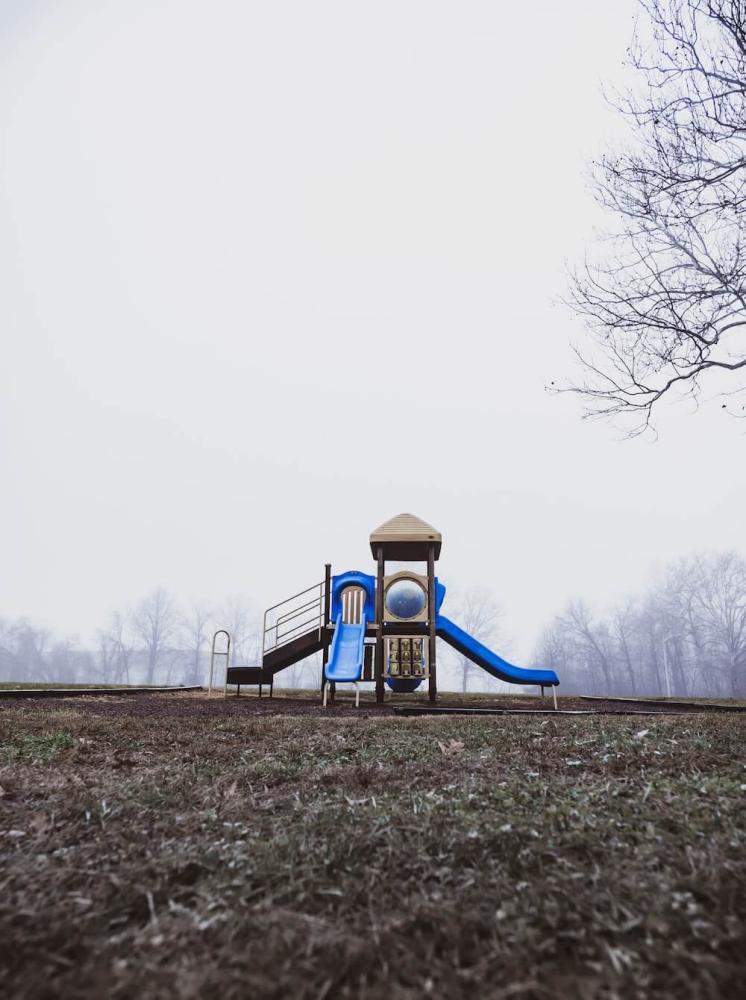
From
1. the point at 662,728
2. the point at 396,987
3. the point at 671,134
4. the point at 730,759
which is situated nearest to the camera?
the point at 396,987

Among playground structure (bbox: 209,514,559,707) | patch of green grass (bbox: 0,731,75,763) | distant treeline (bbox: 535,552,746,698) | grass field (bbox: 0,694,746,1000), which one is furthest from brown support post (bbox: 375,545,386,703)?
distant treeline (bbox: 535,552,746,698)

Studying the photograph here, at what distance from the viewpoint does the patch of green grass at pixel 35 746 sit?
469 centimetres

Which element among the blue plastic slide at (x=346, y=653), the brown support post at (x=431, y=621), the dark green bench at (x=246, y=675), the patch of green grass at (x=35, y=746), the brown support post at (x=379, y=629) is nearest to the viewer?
the patch of green grass at (x=35, y=746)

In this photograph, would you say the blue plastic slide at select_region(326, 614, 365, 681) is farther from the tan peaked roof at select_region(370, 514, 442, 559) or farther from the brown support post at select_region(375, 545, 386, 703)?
the tan peaked roof at select_region(370, 514, 442, 559)

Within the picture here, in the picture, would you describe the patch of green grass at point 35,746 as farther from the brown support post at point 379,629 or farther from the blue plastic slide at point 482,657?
the blue plastic slide at point 482,657

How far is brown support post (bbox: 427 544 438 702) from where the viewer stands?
1507 cm

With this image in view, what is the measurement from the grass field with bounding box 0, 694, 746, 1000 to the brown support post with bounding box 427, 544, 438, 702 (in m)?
10.8

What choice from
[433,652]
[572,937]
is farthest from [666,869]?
[433,652]

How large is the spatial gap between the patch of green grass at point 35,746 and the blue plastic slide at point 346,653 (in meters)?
8.45

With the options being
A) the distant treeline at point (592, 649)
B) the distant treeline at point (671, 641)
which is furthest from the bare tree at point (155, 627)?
the distant treeline at point (671, 641)

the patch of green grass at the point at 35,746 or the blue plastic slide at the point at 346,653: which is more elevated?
the blue plastic slide at the point at 346,653

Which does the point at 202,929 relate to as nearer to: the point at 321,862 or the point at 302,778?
the point at 321,862

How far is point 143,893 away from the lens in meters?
2.28

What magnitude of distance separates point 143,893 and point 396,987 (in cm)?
112
